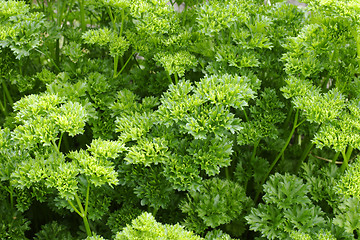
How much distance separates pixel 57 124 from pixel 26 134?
0.13 meters

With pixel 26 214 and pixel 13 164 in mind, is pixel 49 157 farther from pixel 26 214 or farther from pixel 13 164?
pixel 26 214

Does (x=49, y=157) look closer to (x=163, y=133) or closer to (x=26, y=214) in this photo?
(x=163, y=133)

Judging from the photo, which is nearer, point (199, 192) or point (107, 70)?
point (199, 192)

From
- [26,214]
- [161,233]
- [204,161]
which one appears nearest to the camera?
[161,233]

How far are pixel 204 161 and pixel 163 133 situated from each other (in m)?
0.23

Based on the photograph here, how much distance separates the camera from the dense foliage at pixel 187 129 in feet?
6.07

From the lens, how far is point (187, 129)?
1.82 m

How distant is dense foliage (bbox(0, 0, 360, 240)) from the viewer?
1851mm

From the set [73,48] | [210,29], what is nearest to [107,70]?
[73,48]

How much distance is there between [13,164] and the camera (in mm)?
1878

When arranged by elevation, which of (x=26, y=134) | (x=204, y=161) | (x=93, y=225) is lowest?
(x=93, y=225)

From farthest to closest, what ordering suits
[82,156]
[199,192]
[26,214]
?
[26,214], [199,192], [82,156]

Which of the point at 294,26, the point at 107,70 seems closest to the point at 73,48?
the point at 107,70

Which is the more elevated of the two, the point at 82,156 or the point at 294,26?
the point at 294,26
